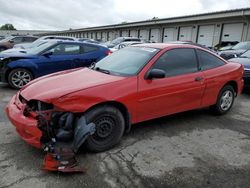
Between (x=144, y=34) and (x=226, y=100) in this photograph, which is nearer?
(x=226, y=100)

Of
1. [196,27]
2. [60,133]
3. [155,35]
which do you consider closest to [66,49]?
[60,133]

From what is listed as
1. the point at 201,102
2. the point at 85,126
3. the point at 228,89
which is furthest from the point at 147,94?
the point at 228,89

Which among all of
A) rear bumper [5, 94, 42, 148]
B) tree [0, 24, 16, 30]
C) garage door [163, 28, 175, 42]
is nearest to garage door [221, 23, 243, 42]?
garage door [163, 28, 175, 42]

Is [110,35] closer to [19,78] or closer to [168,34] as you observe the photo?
[168,34]

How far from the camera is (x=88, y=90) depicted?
3.36 metres

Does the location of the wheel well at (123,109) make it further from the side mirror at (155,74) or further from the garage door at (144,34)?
the garage door at (144,34)

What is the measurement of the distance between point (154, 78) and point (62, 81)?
1414 mm

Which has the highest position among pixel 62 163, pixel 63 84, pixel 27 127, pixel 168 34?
pixel 168 34

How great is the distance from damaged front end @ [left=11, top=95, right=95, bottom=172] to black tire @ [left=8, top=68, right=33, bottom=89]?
4.40 metres

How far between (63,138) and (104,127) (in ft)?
2.04

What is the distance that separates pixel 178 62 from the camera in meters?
4.48

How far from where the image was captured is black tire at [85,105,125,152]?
338 cm

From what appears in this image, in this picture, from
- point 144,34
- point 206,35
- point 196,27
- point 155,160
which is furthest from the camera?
point 144,34

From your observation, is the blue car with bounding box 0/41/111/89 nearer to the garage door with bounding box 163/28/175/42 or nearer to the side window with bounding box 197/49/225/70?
the side window with bounding box 197/49/225/70
